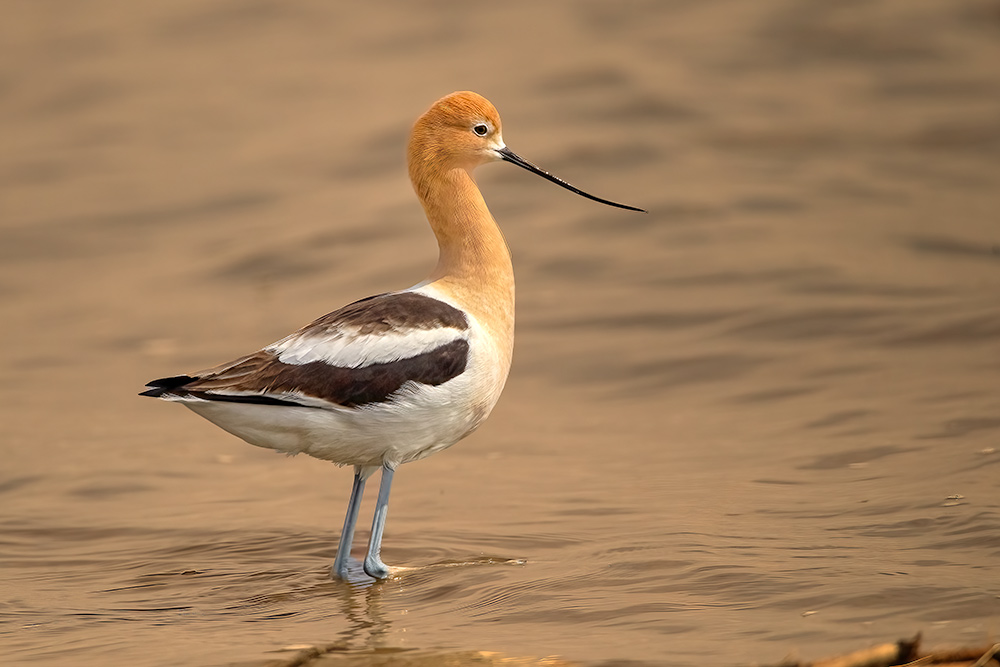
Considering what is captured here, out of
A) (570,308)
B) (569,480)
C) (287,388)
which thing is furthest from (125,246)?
(287,388)

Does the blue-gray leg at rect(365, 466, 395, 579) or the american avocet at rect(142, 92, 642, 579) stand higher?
the american avocet at rect(142, 92, 642, 579)

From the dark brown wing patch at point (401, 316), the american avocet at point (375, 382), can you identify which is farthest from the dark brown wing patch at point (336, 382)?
the dark brown wing patch at point (401, 316)

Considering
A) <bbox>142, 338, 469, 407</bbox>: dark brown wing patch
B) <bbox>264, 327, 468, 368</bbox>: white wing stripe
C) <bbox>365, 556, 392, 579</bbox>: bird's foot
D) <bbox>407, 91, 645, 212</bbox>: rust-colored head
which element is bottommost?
<bbox>365, 556, 392, 579</bbox>: bird's foot

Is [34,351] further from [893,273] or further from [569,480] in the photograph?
[893,273]

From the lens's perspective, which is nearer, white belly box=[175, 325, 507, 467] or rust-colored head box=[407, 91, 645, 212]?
white belly box=[175, 325, 507, 467]

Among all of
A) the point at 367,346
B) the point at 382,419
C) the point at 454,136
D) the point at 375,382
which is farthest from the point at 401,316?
the point at 454,136

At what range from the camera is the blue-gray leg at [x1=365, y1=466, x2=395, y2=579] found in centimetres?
601

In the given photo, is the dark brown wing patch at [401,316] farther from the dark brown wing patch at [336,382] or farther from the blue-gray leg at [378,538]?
the blue-gray leg at [378,538]

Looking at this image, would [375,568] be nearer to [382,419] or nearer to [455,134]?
[382,419]

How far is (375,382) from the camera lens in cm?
A: 578

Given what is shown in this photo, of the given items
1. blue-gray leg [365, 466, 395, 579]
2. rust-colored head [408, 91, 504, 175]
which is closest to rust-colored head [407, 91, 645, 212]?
rust-colored head [408, 91, 504, 175]

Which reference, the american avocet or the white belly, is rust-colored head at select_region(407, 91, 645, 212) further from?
the white belly

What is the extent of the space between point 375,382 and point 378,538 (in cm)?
78

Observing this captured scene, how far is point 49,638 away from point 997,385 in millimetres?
6353
